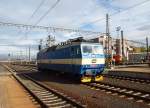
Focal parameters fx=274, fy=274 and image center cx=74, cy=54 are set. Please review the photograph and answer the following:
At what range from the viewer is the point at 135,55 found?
290ft

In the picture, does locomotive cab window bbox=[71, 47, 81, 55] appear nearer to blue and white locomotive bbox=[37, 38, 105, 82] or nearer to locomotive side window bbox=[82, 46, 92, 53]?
blue and white locomotive bbox=[37, 38, 105, 82]

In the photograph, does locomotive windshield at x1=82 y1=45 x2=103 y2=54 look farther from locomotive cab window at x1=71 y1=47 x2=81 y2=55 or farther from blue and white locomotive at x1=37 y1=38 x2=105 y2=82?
locomotive cab window at x1=71 y1=47 x2=81 y2=55

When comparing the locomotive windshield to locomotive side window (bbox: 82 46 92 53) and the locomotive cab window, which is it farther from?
the locomotive cab window

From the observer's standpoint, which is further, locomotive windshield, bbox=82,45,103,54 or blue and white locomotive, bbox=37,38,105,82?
locomotive windshield, bbox=82,45,103,54

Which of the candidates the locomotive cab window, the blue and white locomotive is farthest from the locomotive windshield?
the locomotive cab window

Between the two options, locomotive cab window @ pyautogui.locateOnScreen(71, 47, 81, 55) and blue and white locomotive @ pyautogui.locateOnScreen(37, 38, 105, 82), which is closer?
blue and white locomotive @ pyautogui.locateOnScreen(37, 38, 105, 82)

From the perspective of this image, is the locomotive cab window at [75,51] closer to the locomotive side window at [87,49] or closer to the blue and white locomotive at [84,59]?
the blue and white locomotive at [84,59]

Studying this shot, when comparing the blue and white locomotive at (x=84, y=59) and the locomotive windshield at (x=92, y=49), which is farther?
the locomotive windshield at (x=92, y=49)

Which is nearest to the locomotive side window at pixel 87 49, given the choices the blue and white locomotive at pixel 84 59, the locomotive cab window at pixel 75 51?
the blue and white locomotive at pixel 84 59

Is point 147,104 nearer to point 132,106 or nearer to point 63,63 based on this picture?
point 132,106

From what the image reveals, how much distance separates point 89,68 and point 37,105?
28.5ft

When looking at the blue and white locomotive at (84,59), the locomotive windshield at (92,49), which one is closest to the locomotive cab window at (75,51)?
the blue and white locomotive at (84,59)

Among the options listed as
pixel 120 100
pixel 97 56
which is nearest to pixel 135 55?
pixel 97 56

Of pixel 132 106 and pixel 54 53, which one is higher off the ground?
pixel 54 53
